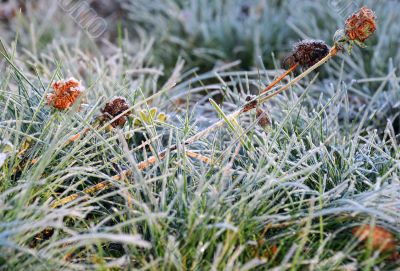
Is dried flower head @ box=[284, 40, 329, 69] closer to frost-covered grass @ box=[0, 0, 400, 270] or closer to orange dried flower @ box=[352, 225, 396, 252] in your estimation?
frost-covered grass @ box=[0, 0, 400, 270]

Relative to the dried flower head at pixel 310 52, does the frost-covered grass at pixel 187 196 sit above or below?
below

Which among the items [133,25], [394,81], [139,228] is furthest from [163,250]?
[133,25]

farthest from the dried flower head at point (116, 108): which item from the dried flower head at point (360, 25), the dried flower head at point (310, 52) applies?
the dried flower head at point (360, 25)

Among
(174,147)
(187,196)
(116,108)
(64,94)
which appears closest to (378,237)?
(187,196)

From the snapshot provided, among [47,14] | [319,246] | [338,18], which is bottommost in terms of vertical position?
[319,246]

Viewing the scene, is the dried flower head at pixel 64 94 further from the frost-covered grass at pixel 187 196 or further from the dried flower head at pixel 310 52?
the dried flower head at pixel 310 52

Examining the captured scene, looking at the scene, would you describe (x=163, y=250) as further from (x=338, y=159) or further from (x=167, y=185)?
(x=338, y=159)

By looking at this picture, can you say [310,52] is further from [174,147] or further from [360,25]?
[174,147]
